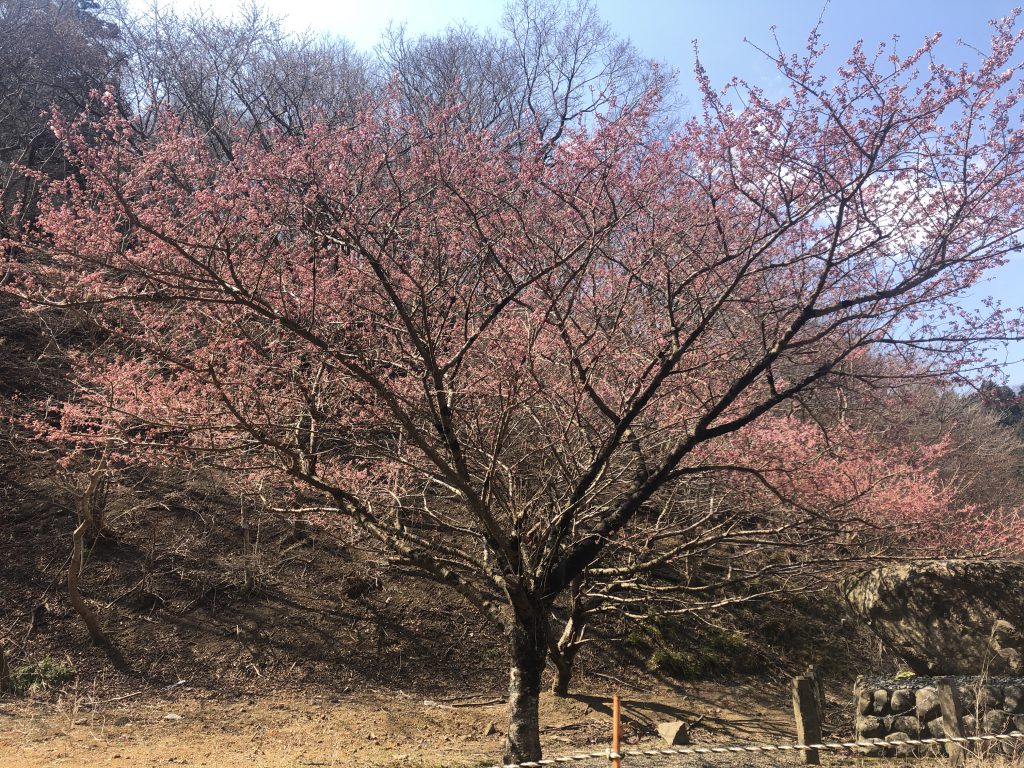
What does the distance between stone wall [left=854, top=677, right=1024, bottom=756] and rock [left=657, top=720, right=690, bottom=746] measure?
1570 mm

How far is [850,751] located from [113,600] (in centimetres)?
760

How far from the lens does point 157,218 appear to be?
629cm

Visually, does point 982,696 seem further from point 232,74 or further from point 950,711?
point 232,74

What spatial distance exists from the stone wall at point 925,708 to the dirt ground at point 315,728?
3.12 feet

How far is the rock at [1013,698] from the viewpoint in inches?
233

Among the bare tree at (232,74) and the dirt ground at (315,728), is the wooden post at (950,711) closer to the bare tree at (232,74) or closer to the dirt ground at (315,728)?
the dirt ground at (315,728)

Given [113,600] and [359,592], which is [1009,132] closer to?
[359,592]

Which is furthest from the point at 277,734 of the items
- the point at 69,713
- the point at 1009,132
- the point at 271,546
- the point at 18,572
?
the point at 1009,132

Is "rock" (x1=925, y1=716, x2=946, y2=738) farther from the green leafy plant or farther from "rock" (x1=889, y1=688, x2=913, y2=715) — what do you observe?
the green leafy plant

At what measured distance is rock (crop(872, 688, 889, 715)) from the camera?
6.56m

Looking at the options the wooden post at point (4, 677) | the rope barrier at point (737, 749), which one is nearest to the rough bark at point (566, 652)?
the rope barrier at point (737, 749)

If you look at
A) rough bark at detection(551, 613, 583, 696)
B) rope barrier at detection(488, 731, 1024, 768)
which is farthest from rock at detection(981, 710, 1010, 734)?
rough bark at detection(551, 613, 583, 696)

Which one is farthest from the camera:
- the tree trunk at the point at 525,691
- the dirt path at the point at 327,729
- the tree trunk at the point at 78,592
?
the tree trunk at the point at 78,592

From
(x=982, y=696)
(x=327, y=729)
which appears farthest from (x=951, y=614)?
(x=327, y=729)
